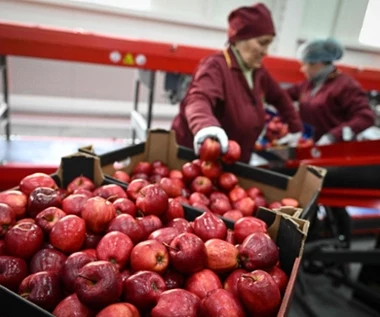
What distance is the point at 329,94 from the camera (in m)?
3.20

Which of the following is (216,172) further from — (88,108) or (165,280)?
(88,108)

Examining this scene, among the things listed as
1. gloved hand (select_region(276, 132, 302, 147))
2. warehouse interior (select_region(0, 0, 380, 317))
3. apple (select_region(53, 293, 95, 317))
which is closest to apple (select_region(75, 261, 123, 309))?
apple (select_region(53, 293, 95, 317))

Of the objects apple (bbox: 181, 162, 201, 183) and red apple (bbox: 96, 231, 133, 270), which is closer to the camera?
red apple (bbox: 96, 231, 133, 270)

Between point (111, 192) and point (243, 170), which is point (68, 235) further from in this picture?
point (243, 170)

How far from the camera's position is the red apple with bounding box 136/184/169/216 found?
1283mm

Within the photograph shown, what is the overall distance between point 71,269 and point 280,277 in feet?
1.92

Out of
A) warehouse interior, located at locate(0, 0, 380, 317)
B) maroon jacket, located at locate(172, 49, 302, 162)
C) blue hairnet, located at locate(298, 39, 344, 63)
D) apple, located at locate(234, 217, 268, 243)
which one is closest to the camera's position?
apple, located at locate(234, 217, 268, 243)

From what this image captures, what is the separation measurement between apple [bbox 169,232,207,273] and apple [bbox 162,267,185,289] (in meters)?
0.02

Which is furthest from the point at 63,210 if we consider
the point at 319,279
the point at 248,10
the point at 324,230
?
the point at 319,279

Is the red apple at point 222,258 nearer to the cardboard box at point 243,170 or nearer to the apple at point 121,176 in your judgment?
the cardboard box at point 243,170

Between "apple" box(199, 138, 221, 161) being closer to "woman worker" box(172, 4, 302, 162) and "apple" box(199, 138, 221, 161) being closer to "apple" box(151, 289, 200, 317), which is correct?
"woman worker" box(172, 4, 302, 162)

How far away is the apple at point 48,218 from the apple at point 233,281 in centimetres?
55

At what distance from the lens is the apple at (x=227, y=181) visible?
5.76 ft

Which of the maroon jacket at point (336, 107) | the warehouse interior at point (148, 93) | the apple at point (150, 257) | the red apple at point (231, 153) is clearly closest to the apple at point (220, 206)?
the red apple at point (231, 153)
